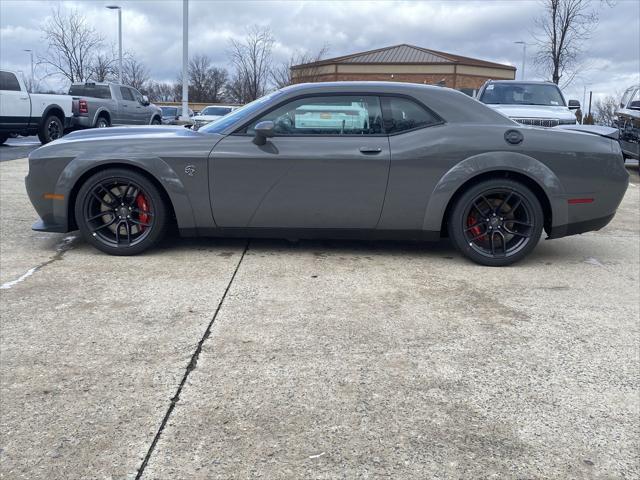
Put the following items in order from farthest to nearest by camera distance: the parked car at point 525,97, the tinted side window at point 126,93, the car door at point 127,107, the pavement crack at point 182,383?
the tinted side window at point 126,93
the car door at point 127,107
the parked car at point 525,97
the pavement crack at point 182,383

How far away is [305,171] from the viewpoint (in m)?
4.80

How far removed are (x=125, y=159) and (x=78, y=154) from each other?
386 millimetres

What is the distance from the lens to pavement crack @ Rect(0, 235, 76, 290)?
13.6ft

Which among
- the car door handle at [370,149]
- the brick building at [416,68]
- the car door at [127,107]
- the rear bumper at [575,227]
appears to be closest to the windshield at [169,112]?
the brick building at [416,68]

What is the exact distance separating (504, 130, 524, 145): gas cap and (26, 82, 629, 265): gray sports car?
0.04 feet

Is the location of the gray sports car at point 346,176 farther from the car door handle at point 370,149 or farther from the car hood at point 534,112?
the car hood at point 534,112

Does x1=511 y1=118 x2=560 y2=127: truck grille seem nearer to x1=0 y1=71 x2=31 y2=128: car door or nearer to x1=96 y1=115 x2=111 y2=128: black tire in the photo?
x1=0 y1=71 x2=31 y2=128: car door

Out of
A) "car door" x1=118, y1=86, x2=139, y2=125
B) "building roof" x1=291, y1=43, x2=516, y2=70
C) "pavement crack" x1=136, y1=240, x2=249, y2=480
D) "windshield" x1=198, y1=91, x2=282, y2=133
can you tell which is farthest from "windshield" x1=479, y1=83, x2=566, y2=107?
"building roof" x1=291, y1=43, x2=516, y2=70

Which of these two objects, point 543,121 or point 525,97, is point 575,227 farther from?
point 525,97

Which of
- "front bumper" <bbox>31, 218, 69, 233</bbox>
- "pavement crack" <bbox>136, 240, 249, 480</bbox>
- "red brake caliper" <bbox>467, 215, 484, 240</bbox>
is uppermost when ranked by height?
"red brake caliper" <bbox>467, 215, 484, 240</bbox>

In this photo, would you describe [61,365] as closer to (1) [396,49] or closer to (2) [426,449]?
(2) [426,449]

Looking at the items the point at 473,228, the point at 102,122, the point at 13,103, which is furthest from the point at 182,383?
the point at 102,122

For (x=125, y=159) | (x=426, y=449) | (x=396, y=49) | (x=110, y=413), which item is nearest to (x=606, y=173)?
(x=426, y=449)

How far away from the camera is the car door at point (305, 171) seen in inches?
189
